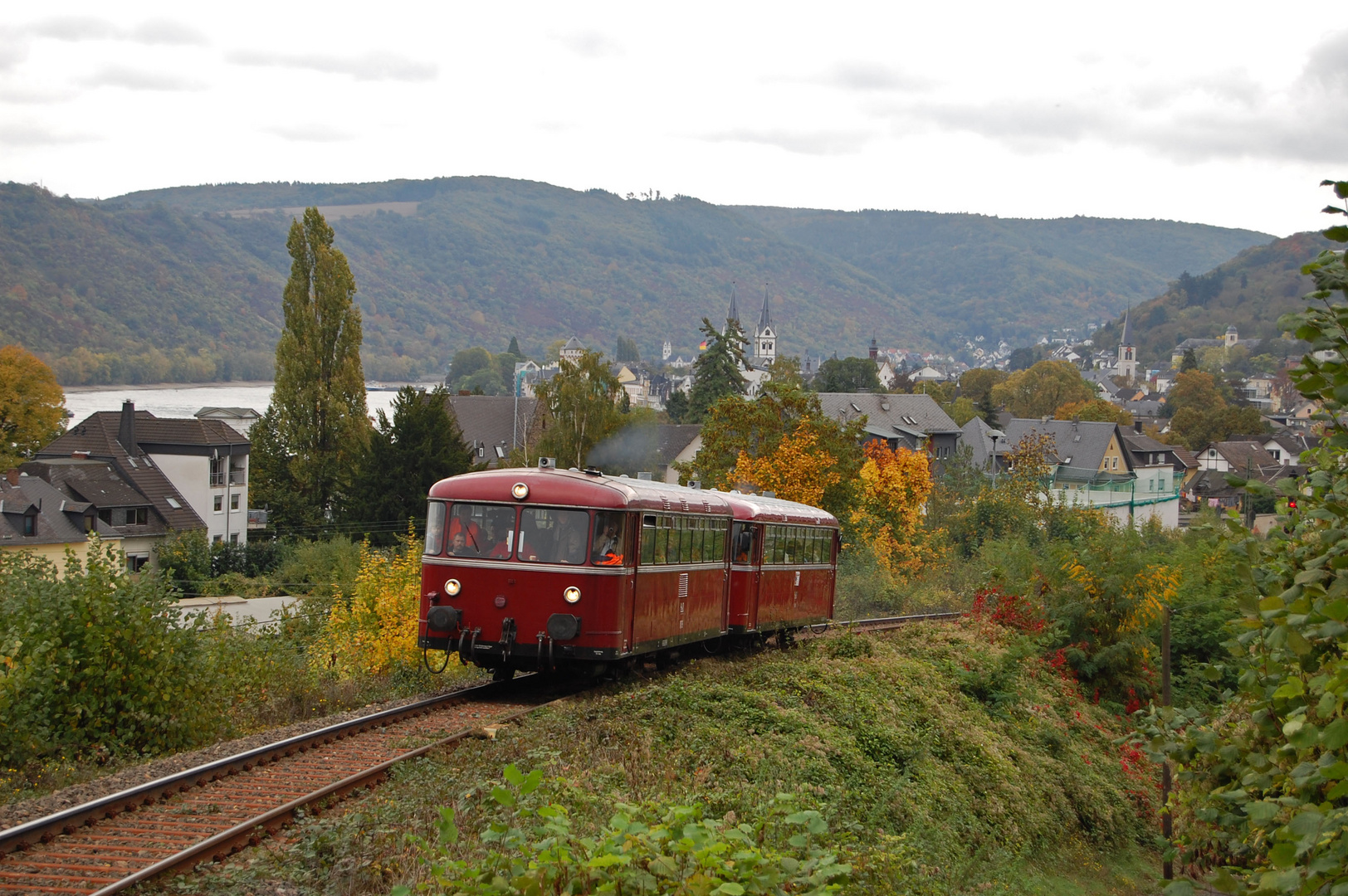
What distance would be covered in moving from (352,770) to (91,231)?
621 ft

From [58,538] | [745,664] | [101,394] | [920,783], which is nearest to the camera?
[920,783]

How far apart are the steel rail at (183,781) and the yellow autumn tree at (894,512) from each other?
30395 mm

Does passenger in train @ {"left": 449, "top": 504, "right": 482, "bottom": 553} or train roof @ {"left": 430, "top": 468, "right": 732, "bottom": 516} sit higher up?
train roof @ {"left": 430, "top": 468, "right": 732, "bottom": 516}

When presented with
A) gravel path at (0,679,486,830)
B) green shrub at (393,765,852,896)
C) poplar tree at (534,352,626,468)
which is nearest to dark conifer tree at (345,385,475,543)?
poplar tree at (534,352,626,468)

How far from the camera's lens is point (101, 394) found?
11288cm

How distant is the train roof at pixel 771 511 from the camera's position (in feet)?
65.5

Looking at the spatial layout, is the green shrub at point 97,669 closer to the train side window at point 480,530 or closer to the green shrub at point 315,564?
the train side window at point 480,530

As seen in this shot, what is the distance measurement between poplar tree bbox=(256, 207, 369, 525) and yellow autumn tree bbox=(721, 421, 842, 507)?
89.6ft

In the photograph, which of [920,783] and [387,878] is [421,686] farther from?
[387,878]

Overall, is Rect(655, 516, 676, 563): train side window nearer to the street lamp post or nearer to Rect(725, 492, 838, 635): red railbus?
Rect(725, 492, 838, 635): red railbus


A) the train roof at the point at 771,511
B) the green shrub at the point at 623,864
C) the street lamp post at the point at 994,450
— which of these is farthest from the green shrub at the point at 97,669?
the street lamp post at the point at 994,450

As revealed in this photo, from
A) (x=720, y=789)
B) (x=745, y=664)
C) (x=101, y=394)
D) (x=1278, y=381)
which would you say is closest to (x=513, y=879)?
(x=720, y=789)

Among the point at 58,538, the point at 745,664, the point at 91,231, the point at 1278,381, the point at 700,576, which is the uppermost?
the point at 91,231

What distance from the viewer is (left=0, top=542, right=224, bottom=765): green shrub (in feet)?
39.3
